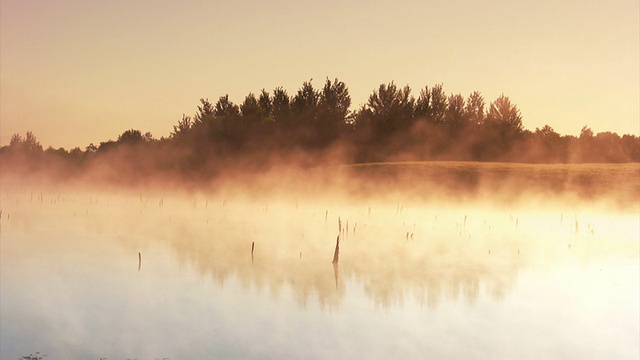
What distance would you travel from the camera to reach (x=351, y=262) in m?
21.8

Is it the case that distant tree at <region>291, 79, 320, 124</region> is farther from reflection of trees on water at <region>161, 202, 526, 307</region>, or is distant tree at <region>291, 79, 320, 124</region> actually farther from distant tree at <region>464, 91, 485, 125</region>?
reflection of trees on water at <region>161, 202, 526, 307</region>

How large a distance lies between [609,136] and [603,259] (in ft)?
346

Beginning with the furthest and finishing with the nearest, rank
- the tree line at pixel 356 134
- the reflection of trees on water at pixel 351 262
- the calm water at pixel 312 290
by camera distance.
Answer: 1. the tree line at pixel 356 134
2. the reflection of trees on water at pixel 351 262
3. the calm water at pixel 312 290

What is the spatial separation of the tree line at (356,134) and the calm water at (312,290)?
52.2 meters

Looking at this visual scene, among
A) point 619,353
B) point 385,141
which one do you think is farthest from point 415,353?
point 385,141

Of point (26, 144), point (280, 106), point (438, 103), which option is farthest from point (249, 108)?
point (26, 144)

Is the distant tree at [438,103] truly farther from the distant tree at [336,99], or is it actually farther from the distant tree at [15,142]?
the distant tree at [15,142]

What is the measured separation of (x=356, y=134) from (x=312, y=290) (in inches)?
2986

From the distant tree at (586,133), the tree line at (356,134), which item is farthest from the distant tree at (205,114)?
the distant tree at (586,133)

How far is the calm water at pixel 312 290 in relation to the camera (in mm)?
13133

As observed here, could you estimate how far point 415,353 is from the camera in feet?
42.3

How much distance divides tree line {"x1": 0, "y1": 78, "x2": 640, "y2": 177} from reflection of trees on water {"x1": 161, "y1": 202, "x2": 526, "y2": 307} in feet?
171

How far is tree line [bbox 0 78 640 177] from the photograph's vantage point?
285ft

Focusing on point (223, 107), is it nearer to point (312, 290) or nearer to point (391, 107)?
point (391, 107)
